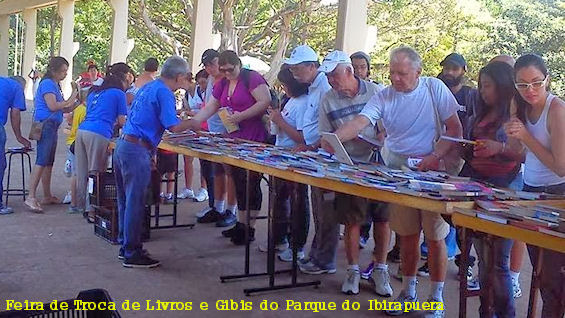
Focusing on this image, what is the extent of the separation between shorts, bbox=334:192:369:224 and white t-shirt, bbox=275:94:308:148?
880 mm

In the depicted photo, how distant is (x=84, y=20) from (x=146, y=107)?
24.7 meters

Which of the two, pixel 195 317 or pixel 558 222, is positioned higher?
pixel 558 222

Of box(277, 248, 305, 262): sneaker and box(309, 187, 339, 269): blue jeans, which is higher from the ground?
box(309, 187, 339, 269): blue jeans

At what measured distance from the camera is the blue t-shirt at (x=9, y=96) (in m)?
6.50

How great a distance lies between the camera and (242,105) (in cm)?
560

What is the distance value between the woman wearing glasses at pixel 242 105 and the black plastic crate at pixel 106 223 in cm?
99

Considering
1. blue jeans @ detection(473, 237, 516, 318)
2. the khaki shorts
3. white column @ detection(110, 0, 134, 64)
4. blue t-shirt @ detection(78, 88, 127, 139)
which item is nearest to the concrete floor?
the khaki shorts

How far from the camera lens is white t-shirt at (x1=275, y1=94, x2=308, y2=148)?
5.06m

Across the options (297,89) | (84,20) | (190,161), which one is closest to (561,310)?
(297,89)

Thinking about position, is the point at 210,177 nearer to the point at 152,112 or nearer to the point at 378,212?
the point at 152,112

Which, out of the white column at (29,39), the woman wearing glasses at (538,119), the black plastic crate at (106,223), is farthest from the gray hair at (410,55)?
the white column at (29,39)

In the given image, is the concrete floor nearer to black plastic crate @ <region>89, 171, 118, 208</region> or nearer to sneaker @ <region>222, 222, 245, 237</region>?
sneaker @ <region>222, 222, 245, 237</region>

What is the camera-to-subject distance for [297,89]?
5.07 m

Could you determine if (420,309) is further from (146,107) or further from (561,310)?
(146,107)
